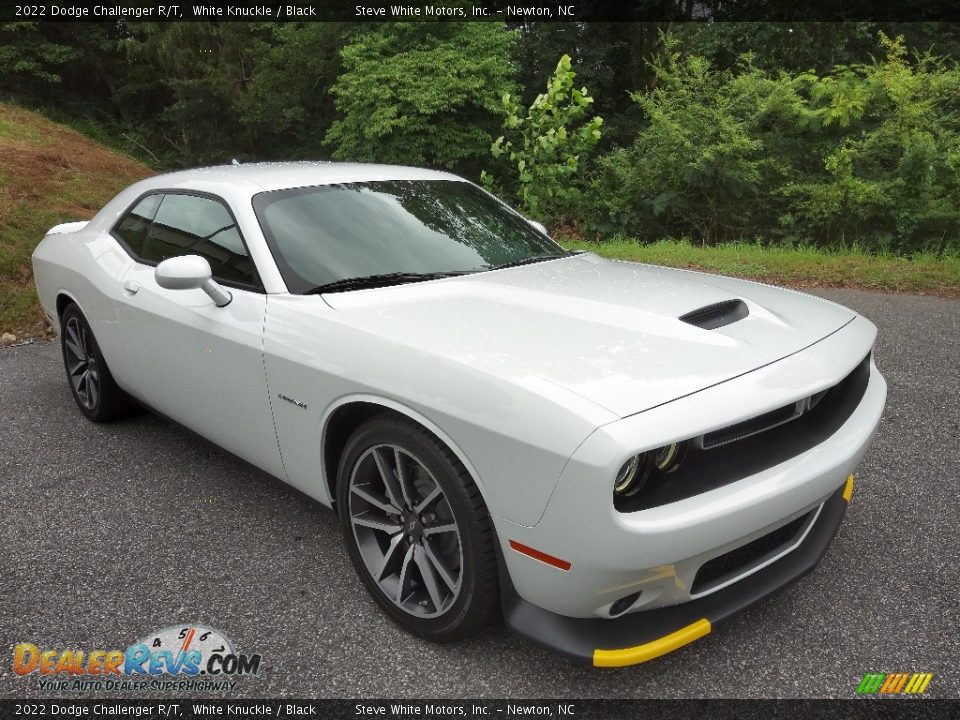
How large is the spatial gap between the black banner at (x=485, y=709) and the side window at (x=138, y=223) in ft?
7.44

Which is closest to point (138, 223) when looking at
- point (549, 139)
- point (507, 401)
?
point (507, 401)

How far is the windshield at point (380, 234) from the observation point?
2.86m

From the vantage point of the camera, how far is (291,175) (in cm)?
337

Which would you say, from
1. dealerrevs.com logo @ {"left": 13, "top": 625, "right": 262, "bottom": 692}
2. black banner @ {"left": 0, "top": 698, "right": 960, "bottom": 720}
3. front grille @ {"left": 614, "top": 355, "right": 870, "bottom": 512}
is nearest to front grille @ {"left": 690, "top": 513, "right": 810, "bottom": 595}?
front grille @ {"left": 614, "top": 355, "right": 870, "bottom": 512}

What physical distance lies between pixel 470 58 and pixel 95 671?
44.1 ft

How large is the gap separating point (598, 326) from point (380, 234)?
1.13 m

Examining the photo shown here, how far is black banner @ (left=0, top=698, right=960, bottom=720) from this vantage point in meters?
2.06


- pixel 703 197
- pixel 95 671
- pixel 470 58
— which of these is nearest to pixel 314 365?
pixel 95 671

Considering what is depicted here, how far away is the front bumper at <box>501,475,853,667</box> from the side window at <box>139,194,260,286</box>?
1607 millimetres

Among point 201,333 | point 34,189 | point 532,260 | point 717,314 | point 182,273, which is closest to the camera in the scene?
point 717,314

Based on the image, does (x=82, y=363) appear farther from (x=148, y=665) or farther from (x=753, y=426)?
(x=753, y=426)

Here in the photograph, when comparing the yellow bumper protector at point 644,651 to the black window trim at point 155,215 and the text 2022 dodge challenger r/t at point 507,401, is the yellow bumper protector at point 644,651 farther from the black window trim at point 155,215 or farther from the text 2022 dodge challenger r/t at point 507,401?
the black window trim at point 155,215

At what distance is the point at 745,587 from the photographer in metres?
2.17

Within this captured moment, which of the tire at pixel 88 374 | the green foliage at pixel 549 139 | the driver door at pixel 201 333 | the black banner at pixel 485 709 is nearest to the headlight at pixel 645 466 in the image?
the black banner at pixel 485 709
